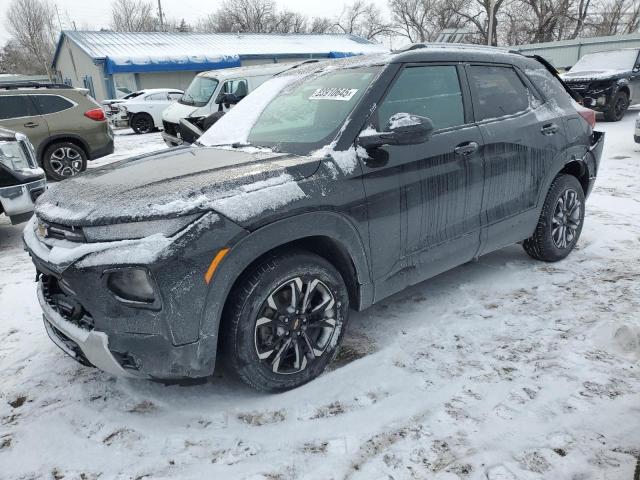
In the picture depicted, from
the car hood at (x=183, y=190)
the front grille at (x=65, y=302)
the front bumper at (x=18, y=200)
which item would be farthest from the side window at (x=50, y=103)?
the front grille at (x=65, y=302)

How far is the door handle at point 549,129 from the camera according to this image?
3811 millimetres

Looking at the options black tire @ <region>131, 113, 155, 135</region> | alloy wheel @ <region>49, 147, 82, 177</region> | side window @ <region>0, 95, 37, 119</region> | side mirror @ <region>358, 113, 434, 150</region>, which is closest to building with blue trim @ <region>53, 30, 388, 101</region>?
black tire @ <region>131, 113, 155, 135</region>

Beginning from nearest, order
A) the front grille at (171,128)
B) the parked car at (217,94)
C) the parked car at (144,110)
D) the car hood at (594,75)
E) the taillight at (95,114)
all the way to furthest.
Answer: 1. the taillight at (95,114)
2. the parked car at (217,94)
3. the front grille at (171,128)
4. the car hood at (594,75)
5. the parked car at (144,110)

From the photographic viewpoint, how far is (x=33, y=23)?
47062 millimetres

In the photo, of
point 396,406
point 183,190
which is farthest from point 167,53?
point 396,406

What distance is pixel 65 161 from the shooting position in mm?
9078

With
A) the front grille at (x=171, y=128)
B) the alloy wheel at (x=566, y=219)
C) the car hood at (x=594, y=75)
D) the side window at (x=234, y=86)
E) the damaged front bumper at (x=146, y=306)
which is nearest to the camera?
the damaged front bumper at (x=146, y=306)

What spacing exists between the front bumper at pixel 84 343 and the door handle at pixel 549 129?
3399mm

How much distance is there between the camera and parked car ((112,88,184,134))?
17.4 meters

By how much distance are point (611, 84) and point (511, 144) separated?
11.1 metres

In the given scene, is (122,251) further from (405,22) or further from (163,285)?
(405,22)

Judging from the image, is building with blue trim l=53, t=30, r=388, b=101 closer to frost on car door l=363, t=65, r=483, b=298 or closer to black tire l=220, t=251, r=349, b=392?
frost on car door l=363, t=65, r=483, b=298

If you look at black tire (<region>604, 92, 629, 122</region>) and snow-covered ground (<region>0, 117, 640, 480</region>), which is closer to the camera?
snow-covered ground (<region>0, 117, 640, 480</region>)

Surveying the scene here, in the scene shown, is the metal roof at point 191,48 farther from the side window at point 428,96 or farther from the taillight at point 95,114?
the side window at point 428,96
